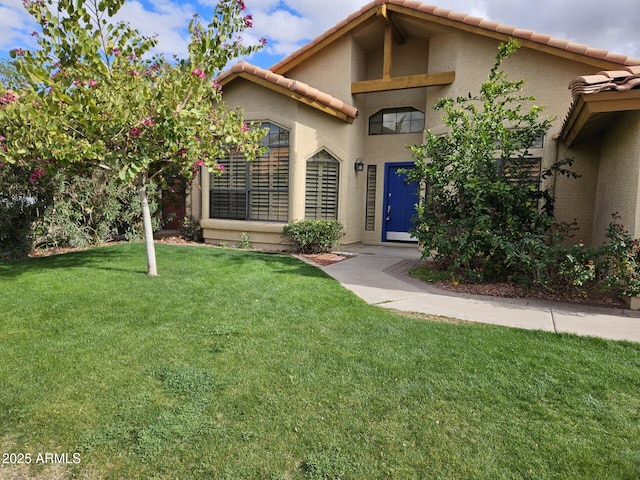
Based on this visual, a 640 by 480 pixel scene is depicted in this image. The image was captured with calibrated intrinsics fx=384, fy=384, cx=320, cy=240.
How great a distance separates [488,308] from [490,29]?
22.1ft

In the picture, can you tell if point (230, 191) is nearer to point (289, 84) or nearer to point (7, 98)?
point (289, 84)

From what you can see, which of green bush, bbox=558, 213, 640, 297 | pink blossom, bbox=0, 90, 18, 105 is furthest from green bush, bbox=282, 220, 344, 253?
pink blossom, bbox=0, 90, 18, 105

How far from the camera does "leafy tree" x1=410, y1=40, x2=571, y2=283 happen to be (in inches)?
247

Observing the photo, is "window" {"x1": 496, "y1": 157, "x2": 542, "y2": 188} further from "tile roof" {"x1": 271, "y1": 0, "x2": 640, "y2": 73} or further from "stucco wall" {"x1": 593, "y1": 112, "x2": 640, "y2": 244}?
"tile roof" {"x1": 271, "y1": 0, "x2": 640, "y2": 73}

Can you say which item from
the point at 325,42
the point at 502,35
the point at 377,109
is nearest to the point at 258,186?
the point at 377,109

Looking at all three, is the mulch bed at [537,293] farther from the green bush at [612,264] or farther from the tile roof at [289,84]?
the tile roof at [289,84]

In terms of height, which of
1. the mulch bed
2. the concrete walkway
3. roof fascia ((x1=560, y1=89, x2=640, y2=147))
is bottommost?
the concrete walkway

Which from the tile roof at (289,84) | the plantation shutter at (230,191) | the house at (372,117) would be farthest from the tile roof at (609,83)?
the plantation shutter at (230,191)

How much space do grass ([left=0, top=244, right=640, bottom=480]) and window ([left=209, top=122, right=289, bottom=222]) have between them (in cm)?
541

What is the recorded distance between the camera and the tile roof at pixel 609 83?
4602 mm

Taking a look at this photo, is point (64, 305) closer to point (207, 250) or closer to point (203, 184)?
point (207, 250)

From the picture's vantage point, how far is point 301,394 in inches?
115

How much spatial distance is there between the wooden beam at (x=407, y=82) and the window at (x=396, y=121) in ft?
3.65

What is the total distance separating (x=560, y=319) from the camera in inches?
185
